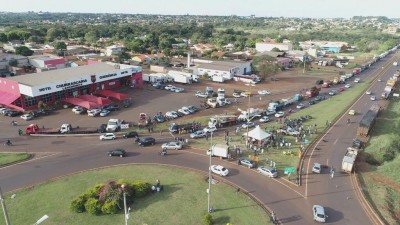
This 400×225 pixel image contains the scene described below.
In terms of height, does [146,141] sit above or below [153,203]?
above

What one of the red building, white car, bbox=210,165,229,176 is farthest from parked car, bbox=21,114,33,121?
white car, bbox=210,165,229,176

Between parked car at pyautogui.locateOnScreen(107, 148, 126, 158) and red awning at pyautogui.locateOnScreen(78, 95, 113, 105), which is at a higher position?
red awning at pyautogui.locateOnScreen(78, 95, 113, 105)

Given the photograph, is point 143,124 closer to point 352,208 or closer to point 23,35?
point 352,208

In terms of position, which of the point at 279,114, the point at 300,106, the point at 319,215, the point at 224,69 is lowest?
the point at 300,106

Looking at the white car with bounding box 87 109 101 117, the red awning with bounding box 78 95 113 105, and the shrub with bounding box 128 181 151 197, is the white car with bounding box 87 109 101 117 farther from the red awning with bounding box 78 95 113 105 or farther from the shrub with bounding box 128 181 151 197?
the shrub with bounding box 128 181 151 197

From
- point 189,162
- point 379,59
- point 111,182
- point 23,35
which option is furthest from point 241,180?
point 23,35

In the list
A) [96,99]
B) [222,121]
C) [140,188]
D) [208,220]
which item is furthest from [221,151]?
[96,99]

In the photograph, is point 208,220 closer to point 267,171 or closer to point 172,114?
point 267,171

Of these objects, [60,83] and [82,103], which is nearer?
[82,103]
